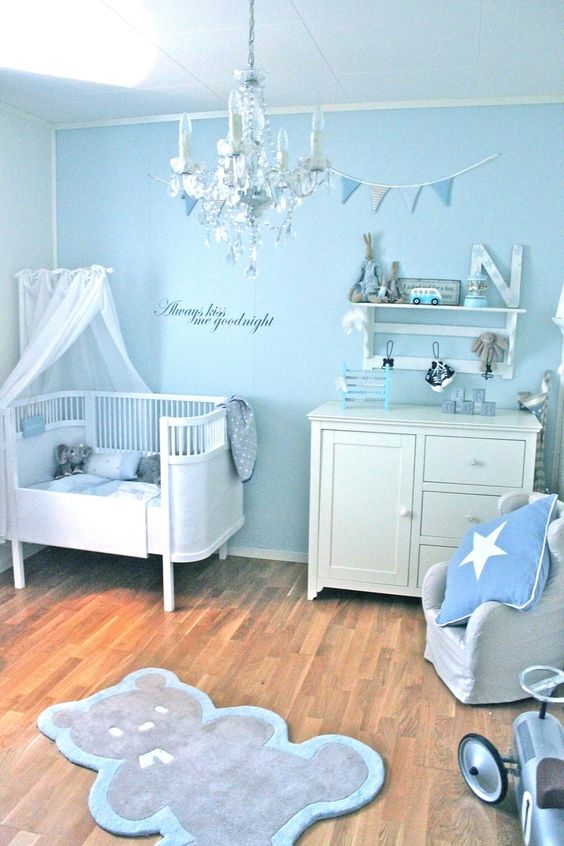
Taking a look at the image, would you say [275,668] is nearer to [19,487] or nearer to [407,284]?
[19,487]

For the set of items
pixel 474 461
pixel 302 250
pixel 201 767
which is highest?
pixel 302 250

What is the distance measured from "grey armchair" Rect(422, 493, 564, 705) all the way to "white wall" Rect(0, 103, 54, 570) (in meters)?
2.40

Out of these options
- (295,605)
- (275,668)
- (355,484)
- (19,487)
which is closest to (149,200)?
(19,487)

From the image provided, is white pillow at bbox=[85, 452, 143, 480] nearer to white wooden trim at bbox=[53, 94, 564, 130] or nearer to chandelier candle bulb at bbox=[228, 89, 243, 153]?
white wooden trim at bbox=[53, 94, 564, 130]

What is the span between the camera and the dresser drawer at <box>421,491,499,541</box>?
3195 millimetres

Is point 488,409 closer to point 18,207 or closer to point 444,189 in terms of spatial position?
point 444,189

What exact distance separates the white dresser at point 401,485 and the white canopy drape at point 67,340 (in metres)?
1.26

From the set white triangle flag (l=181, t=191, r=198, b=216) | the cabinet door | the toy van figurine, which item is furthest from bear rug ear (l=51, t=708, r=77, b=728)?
white triangle flag (l=181, t=191, r=198, b=216)

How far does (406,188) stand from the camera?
3.54 m

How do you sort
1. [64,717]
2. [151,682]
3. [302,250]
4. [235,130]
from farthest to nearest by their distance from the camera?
1. [302,250]
2. [151,682]
3. [64,717]
4. [235,130]

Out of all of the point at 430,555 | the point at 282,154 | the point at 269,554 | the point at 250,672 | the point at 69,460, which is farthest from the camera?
the point at 269,554

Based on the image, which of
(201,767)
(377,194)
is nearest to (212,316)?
(377,194)

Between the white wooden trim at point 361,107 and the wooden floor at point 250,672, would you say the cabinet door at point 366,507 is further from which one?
the white wooden trim at point 361,107

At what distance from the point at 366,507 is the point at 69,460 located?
162 cm
